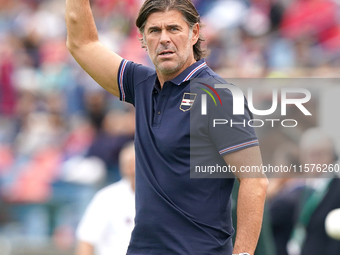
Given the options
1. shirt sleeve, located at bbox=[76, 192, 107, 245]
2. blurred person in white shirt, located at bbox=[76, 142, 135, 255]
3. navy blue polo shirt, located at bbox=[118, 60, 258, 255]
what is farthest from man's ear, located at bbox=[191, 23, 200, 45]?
shirt sleeve, located at bbox=[76, 192, 107, 245]

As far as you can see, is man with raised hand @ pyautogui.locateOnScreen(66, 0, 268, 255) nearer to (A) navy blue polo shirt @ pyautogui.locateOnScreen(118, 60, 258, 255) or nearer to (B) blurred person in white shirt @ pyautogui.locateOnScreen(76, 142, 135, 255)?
(A) navy blue polo shirt @ pyautogui.locateOnScreen(118, 60, 258, 255)

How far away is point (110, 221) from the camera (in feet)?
16.8

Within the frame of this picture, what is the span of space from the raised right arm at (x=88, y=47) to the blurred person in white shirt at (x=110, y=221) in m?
2.04

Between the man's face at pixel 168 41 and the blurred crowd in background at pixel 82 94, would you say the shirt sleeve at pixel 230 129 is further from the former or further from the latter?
the blurred crowd in background at pixel 82 94

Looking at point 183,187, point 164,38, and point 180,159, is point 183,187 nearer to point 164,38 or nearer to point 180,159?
A: point 180,159

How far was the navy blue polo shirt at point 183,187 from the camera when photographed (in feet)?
9.03

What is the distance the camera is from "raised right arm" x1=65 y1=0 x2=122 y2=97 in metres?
3.16

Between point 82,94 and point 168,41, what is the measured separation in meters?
7.27

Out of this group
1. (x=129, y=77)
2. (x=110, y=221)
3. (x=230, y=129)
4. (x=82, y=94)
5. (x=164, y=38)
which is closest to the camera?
(x=230, y=129)

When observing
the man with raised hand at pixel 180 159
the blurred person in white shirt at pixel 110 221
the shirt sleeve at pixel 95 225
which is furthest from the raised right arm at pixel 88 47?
the shirt sleeve at pixel 95 225

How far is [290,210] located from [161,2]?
11.2ft

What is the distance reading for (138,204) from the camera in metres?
2.89

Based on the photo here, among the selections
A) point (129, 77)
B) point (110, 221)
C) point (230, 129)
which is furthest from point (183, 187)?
point (110, 221)

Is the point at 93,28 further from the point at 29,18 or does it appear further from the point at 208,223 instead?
the point at 29,18
